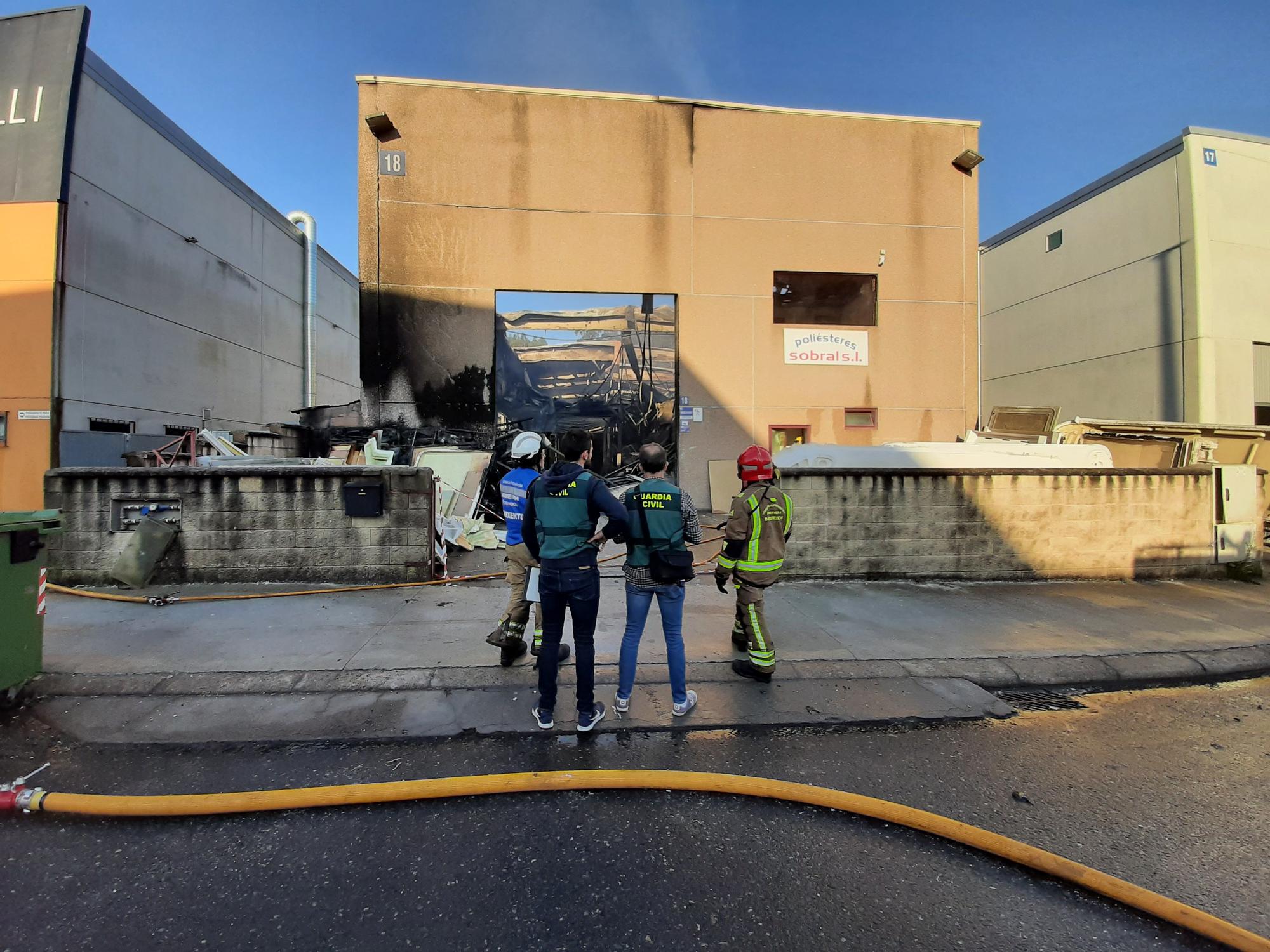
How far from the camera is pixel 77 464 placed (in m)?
11.9

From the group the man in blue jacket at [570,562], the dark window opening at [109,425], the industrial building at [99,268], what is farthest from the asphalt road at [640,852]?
the dark window opening at [109,425]

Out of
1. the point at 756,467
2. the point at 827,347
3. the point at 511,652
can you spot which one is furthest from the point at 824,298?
the point at 511,652

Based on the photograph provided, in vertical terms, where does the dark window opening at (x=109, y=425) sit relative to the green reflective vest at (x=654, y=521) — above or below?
above

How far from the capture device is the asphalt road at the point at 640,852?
82.3 inches

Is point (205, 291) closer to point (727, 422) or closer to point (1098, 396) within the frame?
point (727, 422)

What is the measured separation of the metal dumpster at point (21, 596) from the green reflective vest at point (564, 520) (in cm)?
337

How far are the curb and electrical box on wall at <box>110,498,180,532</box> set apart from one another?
2.96 m

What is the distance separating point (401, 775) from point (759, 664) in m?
2.42

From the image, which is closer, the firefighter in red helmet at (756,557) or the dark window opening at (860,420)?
the firefighter in red helmet at (756,557)

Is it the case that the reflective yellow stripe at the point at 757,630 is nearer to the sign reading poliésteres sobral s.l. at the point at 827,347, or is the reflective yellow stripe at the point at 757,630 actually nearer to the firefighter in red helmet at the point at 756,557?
the firefighter in red helmet at the point at 756,557

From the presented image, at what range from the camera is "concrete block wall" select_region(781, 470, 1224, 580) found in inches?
291

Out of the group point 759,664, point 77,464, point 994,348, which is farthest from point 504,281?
point 994,348

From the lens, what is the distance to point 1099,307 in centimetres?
1872

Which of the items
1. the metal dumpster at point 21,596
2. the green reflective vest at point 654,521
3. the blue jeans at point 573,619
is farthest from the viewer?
the metal dumpster at point 21,596
